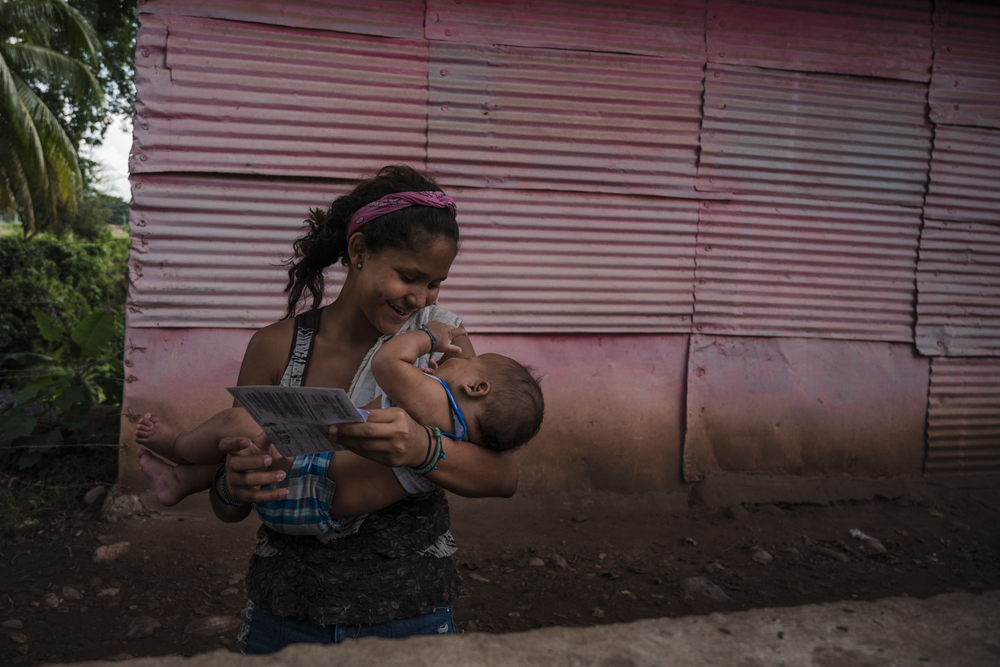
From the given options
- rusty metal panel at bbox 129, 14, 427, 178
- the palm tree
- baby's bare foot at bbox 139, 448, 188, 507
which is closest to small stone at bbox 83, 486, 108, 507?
rusty metal panel at bbox 129, 14, 427, 178

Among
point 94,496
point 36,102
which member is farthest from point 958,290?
point 36,102

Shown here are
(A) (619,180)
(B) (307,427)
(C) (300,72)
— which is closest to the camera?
(B) (307,427)

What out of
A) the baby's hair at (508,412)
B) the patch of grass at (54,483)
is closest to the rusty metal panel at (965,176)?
the baby's hair at (508,412)

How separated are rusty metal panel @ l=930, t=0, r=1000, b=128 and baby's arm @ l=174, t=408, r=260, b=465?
528cm

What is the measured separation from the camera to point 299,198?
3986 mm

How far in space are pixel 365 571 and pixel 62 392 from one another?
4.04 metres

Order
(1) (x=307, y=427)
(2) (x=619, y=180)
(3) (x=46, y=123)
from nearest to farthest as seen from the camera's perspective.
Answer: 1. (1) (x=307, y=427)
2. (2) (x=619, y=180)
3. (3) (x=46, y=123)

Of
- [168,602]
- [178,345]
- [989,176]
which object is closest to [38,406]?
[178,345]

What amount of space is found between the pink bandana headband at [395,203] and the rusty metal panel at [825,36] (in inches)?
141

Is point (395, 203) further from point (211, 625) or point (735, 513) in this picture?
point (735, 513)

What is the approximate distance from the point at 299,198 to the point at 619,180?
2123 mm

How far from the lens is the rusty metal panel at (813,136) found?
447 centimetres

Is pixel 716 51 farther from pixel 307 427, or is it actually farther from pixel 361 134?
pixel 307 427

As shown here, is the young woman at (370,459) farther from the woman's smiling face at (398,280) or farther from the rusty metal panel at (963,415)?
the rusty metal panel at (963,415)
